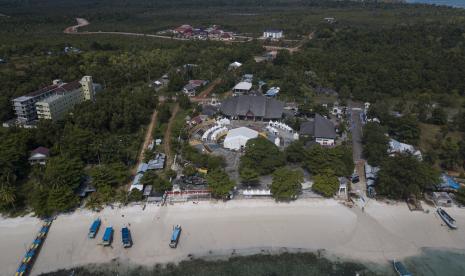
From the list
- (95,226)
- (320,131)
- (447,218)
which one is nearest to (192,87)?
(320,131)

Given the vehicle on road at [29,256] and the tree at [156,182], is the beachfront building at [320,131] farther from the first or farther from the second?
the vehicle on road at [29,256]

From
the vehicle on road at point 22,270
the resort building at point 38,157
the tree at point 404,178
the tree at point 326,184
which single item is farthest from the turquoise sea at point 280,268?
the resort building at point 38,157

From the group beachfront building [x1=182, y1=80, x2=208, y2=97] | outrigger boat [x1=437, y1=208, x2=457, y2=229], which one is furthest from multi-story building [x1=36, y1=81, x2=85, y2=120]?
outrigger boat [x1=437, y1=208, x2=457, y2=229]

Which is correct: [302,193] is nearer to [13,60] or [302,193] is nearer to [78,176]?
[78,176]

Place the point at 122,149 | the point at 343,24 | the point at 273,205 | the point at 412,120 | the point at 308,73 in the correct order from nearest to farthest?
the point at 273,205 < the point at 122,149 < the point at 412,120 < the point at 308,73 < the point at 343,24

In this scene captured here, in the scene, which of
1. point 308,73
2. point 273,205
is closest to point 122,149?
point 273,205

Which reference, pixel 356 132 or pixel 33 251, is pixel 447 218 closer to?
pixel 356 132
